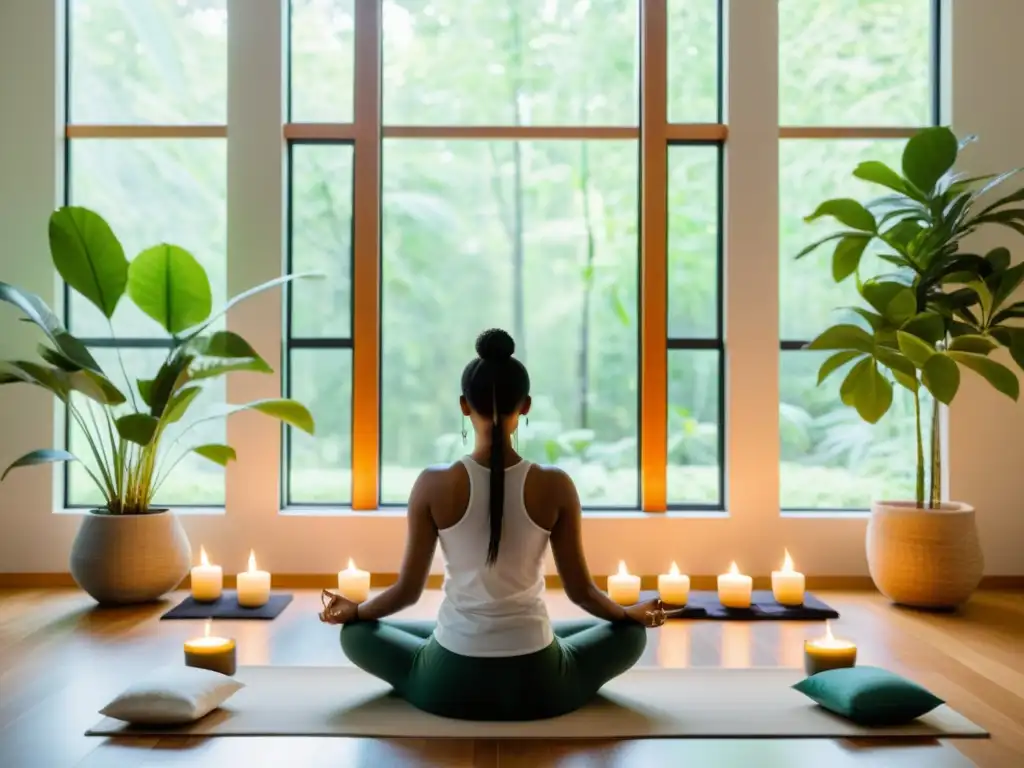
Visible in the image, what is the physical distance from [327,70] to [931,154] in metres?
2.61

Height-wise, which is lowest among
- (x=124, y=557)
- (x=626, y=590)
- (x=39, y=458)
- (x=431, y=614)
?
(x=431, y=614)

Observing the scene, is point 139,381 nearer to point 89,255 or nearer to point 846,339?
point 89,255

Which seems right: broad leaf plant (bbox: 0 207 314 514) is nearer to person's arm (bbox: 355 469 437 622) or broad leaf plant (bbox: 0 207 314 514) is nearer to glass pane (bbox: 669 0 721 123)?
person's arm (bbox: 355 469 437 622)

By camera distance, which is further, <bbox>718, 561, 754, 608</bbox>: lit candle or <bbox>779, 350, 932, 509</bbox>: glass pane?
<bbox>779, 350, 932, 509</bbox>: glass pane

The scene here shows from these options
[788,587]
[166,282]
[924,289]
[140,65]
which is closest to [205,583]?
[166,282]

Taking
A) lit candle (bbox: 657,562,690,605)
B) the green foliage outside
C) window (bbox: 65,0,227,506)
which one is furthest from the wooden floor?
window (bbox: 65,0,227,506)

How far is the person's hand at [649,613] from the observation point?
2.56 meters

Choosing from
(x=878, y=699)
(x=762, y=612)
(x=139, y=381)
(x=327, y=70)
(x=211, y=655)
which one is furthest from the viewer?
(x=327, y=70)

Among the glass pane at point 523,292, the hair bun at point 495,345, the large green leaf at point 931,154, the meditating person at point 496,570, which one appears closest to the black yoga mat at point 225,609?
the glass pane at point 523,292

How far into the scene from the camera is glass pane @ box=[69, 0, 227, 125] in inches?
185

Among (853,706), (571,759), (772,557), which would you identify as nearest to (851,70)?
(772,557)

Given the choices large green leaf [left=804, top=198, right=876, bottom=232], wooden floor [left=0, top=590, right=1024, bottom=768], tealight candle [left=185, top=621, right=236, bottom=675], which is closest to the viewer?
wooden floor [left=0, top=590, right=1024, bottom=768]

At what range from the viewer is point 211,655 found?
2.75 m

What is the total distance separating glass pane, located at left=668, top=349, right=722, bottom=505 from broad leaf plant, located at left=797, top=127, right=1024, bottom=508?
711 mm
